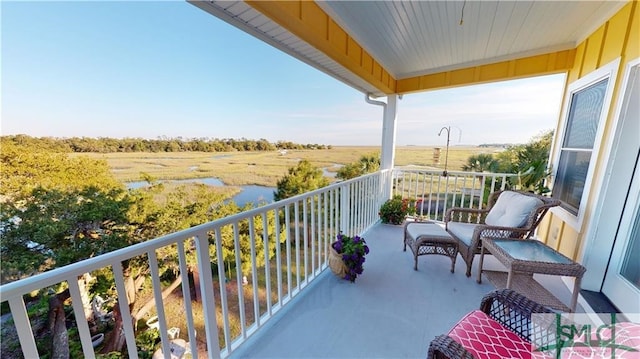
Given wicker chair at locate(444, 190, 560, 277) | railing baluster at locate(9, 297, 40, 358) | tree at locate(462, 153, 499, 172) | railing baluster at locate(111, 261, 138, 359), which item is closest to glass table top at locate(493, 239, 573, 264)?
wicker chair at locate(444, 190, 560, 277)

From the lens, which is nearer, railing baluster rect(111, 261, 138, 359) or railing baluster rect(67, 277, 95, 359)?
railing baluster rect(67, 277, 95, 359)

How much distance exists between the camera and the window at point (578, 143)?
2.36 m

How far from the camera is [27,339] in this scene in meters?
0.81

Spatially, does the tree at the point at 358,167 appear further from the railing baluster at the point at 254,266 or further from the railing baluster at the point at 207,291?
the railing baluster at the point at 207,291

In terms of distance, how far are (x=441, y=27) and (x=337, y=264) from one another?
270cm

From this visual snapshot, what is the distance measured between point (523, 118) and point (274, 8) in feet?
16.7

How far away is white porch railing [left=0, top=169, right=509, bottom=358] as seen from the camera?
90 centimetres

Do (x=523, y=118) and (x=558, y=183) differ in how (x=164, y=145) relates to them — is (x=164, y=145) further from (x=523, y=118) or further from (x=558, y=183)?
(x=523, y=118)

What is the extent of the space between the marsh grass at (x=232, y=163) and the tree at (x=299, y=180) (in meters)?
0.27

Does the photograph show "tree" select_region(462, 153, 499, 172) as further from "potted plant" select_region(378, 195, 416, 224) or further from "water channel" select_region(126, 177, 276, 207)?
"water channel" select_region(126, 177, 276, 207)

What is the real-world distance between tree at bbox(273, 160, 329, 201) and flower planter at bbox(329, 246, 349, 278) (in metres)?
4.26

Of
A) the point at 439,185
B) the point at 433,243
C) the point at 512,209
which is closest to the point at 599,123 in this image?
the point at 512,209

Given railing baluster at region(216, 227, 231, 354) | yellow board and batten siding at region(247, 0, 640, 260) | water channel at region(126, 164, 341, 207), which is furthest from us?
water channel at region(126, 164, 341, 207)

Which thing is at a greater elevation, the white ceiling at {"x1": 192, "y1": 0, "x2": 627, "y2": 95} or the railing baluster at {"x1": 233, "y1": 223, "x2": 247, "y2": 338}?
the white ceiling at {"x1": 192, "y1": 0, "x2": 627, "y2": 95}
